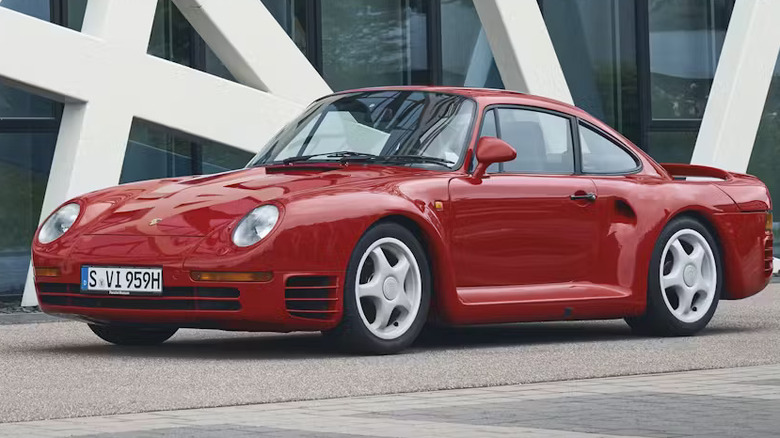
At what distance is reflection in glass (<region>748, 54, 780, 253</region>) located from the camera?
1844 centimetres

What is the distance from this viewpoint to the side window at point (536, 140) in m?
8.99

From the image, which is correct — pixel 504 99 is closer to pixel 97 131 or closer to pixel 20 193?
pixel 97 131

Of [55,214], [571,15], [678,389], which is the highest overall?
[571,15]

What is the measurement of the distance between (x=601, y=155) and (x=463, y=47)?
7206 millimetres

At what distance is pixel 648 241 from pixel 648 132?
842 centimetres

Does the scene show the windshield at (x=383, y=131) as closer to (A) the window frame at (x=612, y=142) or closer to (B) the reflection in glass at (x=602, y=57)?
(A) the window frame at (x=612, y=142)

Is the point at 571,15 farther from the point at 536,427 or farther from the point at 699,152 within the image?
the point at 536,427

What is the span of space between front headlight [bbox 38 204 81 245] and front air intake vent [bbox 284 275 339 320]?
50.7 inches

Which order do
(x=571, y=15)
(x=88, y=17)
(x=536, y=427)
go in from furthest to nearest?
(x=571, y=15) < (x=88, y=17) < (x=536, y=427)

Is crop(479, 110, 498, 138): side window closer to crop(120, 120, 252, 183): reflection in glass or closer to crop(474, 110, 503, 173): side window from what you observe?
crop(474, 110, 503, 173): side window

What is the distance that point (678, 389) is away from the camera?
6531mm

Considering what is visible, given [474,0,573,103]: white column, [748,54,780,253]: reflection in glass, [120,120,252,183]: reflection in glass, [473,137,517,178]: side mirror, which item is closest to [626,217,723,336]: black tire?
[473,137,517,178]: side mirror

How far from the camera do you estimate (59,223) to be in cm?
834

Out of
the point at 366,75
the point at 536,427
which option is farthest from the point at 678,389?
the point at 366,75
